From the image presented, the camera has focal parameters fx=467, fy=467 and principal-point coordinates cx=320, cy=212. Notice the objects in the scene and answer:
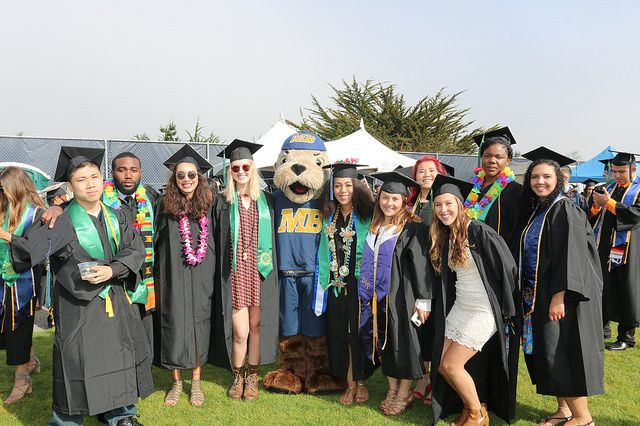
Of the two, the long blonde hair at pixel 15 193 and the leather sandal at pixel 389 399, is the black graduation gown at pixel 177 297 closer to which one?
the long blonde hair at pixel 15 193

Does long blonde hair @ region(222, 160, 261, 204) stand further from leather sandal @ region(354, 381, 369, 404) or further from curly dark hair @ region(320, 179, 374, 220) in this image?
leather sandal @ region(354, 381, 369, 404)

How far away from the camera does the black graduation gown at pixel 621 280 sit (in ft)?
18.7

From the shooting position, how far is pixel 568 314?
341 centimetres

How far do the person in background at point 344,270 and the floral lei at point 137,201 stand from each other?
157 cm

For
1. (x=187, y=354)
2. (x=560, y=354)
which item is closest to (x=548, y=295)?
(x=560, y=354)

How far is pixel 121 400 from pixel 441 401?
243 centimetres

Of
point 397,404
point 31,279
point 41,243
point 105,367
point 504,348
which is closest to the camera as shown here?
point 41,243

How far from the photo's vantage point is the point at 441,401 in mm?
3734

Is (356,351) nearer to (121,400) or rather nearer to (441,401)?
(441,401)

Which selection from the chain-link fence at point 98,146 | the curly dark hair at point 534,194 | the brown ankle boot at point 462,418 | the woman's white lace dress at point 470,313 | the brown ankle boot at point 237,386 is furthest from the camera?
the chain-link fence at point 98,146

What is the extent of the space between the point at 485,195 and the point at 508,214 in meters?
0.27

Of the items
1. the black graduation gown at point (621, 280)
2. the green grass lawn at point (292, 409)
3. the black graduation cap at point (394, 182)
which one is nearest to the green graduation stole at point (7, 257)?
the green grass lawn at point (292, 409)

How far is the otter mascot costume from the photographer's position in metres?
4.28

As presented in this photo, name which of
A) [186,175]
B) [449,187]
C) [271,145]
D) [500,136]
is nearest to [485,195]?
[500,136]
